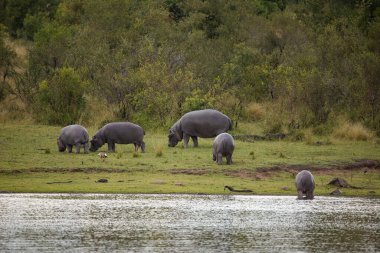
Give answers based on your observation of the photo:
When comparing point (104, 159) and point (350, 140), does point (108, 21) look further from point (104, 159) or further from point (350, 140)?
point (104, 159)

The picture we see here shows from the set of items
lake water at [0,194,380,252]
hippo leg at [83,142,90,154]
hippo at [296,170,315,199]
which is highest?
hippo leg at [83,142,90,154]

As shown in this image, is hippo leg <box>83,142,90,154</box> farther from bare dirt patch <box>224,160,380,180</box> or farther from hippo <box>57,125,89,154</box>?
bare dirt patch <box>224,160,380,180</box>

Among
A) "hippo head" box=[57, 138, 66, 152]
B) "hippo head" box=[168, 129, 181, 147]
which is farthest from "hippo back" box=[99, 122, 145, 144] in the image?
"hippo head" box=[168, 129, 181, 147]

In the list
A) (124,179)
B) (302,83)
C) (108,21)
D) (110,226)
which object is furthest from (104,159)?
(108,21)

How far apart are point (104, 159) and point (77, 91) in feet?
35.0

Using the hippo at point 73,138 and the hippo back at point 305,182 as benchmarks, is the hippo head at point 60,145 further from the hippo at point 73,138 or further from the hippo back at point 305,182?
the hippo back at point 305,182

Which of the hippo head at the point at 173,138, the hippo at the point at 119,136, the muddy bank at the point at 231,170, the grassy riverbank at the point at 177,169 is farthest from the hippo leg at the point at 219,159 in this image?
the hippo head at the point at 173,138

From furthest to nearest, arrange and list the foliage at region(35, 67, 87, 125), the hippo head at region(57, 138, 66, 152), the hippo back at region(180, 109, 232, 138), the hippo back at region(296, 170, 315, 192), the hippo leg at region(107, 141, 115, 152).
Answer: the foliage at region(35, 67, 87, 125) → the hippo back at region(180, 109, 232, 138) → the hippo leg at region(107, 141, 115, 152) → the hippo head at region(57, 138, 66, 152) → the hippo back at region(296, 170, 315, 192)

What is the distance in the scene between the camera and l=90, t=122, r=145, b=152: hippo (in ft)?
99.7

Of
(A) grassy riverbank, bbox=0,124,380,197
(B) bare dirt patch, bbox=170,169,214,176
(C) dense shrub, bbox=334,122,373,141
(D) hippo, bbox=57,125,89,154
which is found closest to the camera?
(A) grassy riverbank, bbox=0,124,380,197

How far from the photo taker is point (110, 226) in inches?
696

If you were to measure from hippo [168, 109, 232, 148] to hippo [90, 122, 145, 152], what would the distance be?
195 centimetres

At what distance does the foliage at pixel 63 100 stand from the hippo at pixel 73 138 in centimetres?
802

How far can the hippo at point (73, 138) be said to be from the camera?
96.4 feet
